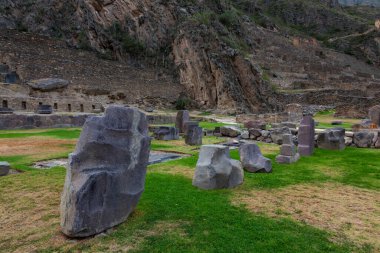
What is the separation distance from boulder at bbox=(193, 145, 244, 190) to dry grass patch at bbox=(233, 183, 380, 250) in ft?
1.47

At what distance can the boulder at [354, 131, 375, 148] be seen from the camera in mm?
11820

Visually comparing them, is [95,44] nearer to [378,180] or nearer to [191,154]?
[191,154]

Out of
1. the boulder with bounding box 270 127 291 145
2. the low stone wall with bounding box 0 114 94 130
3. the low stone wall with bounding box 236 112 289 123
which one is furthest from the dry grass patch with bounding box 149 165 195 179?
the low stone wall with bounding box 236 112 289 123

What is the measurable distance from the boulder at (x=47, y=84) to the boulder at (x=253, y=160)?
21.0 meters

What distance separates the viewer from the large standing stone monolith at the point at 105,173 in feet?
12.4

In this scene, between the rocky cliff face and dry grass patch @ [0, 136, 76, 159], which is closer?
dry grass patch @ [0, 136, 76, 159]

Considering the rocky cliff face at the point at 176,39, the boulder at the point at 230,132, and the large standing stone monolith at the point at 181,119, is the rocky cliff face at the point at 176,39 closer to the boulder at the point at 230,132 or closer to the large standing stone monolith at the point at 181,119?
the large standing stone monolith at the point at 181,119

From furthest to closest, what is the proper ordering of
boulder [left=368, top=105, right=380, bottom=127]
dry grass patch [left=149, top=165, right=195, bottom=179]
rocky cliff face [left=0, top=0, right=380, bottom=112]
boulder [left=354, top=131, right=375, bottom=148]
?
rocky cliff face [left=0, top=0, right=380, bottom=112] → boulder [left=368, top=105, right=380, bottom=127] → boulder [left=354, top=131, right=375, bottom=148] → dry grass patch [left=149, top=165, right=195, bottom=179]

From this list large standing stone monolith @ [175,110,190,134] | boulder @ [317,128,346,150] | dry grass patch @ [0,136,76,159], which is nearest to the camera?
dry grass patch @ [0,136,76,159]

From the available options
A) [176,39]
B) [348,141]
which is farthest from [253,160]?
[176,39]

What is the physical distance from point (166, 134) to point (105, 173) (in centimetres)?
996

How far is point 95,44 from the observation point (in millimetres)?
35156

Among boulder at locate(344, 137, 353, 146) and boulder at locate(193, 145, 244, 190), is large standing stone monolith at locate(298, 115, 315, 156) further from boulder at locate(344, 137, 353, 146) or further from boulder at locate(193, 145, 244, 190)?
boulder at locate(193, 145, 244, 190)

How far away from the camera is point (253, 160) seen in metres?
7.61
